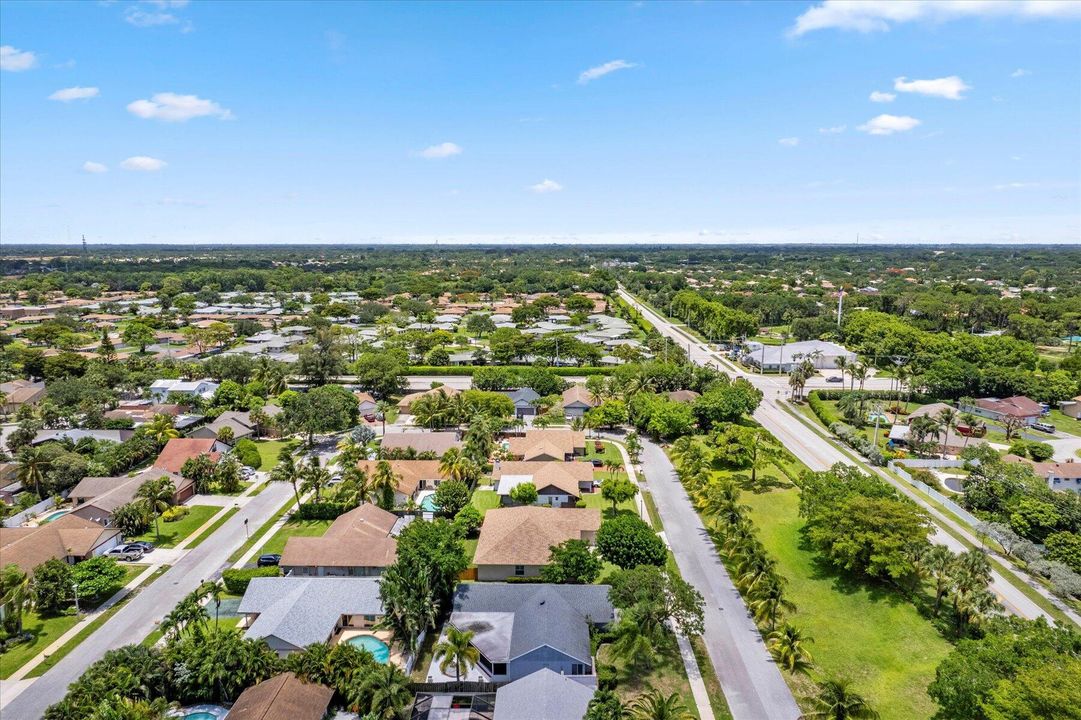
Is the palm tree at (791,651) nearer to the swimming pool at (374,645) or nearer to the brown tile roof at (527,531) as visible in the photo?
the brown tile roof at (527,531)

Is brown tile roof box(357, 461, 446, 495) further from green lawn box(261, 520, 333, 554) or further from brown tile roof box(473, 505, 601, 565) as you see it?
brown tile roof box(473, 505, 601, 565)

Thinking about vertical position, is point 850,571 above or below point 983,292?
below

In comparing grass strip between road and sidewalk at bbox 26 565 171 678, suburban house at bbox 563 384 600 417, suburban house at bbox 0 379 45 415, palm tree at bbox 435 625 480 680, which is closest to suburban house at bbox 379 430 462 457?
suburban house at bbox 563 384 600 417

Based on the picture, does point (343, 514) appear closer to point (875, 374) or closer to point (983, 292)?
point (875, 374)

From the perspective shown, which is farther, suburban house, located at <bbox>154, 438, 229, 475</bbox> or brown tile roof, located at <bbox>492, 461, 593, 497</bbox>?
suburban house, located at <bbox>154, 438, 229, 475</bbox>

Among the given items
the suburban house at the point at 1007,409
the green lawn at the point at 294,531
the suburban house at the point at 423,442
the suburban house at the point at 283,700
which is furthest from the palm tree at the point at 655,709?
the suburban house at the point at 1007,409

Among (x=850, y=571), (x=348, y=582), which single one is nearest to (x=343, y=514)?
(x=348, y=582)
